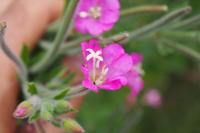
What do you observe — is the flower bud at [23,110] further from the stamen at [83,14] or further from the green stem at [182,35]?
the green stem at [182,35]

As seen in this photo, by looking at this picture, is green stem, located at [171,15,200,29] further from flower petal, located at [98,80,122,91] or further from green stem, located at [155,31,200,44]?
flower petal, located at [98,80,122,91]

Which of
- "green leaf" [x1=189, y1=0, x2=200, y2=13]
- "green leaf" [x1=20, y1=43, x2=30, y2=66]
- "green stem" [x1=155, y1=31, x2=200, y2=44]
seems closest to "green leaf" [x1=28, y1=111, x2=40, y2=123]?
"green leaf" [x1=20, y1=43, x2=30, y2=66]

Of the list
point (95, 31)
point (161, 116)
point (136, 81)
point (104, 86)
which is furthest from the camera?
point (161, 116)

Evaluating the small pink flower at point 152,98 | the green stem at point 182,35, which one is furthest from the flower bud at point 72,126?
the small pink flower at point 152,98

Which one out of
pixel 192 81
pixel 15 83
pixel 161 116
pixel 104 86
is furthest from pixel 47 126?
pixel 192 81

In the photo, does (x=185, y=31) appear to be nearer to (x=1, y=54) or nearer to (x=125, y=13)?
(x=125, y=13)

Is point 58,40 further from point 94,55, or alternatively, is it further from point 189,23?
point 189,23

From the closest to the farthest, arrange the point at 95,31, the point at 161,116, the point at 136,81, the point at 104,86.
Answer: the point at 104,86, the point at 95,31, the point at 136,81, the point at 161,116
